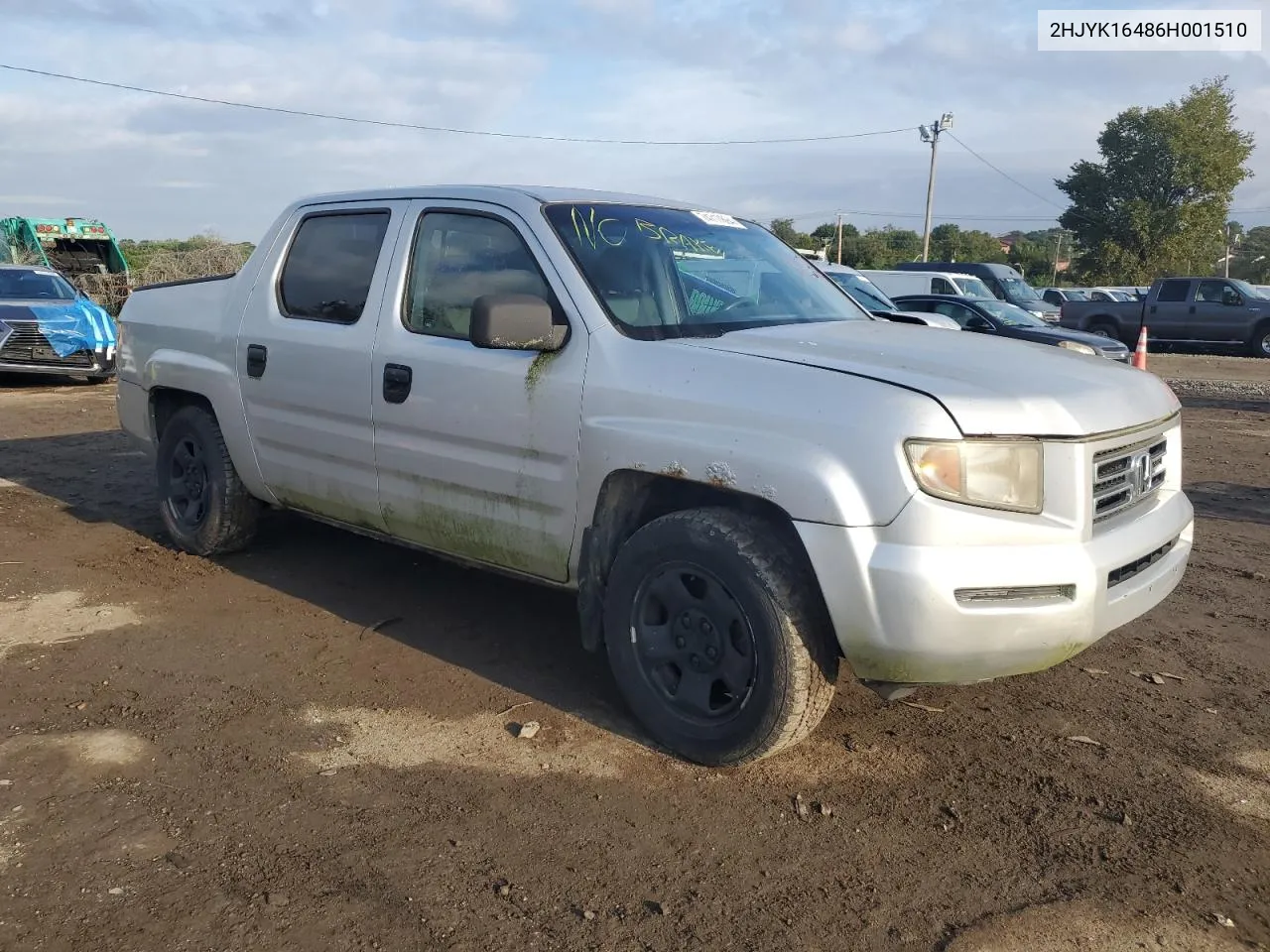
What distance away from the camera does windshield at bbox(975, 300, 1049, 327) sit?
14914mm

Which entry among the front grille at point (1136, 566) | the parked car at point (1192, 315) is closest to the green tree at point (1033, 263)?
the parked car at point (1192, 315)

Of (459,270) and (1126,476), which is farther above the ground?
(459,270)

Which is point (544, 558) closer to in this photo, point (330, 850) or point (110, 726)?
point (330, 850)

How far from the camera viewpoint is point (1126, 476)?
3.39m

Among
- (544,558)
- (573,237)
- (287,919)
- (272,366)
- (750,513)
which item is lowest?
(287,919)

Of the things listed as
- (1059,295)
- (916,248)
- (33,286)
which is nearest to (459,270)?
(33,286)

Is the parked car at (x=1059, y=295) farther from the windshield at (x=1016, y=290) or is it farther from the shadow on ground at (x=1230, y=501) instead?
the shadow on ground at (x=1230, y=501)

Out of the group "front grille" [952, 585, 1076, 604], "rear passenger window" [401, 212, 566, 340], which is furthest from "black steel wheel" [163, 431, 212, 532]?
"front grille" [952, 585, 1076, 604]

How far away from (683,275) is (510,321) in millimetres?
793

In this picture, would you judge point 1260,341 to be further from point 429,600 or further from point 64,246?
point 64,246

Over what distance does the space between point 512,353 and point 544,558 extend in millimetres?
741

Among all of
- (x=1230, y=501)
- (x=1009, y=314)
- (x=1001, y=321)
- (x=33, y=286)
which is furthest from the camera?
(x=1009, y=314)

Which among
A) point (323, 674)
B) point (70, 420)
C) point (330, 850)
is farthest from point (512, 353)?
point (70, 420)

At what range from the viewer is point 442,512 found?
425 centimetres
